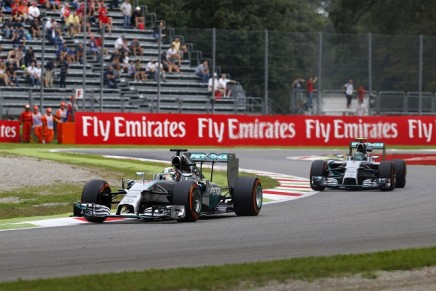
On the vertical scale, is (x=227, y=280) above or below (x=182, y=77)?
below

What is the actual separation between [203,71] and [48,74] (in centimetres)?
590

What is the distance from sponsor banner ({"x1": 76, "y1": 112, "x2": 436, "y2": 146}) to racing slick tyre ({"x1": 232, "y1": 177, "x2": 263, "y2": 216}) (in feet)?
78.5

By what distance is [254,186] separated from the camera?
16.1 m

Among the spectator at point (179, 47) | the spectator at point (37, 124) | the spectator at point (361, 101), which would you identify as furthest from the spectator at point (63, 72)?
the spectator at point (361, 101)

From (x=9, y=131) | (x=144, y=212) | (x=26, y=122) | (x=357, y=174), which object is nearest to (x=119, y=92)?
(x=26, y=122)

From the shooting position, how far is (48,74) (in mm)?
40375

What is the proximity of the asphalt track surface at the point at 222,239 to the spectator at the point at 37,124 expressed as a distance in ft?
69.8

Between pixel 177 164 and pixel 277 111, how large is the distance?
2694 centimetres

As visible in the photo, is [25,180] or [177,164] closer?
[177,164]

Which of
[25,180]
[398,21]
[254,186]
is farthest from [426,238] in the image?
[398,21]

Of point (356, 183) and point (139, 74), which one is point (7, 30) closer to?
point (139, 74)

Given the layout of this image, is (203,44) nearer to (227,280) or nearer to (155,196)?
(155,196)

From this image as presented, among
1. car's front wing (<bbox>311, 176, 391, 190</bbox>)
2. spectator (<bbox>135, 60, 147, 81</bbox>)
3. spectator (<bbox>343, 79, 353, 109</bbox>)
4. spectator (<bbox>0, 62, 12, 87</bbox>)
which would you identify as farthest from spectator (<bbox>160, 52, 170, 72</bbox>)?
car's front wing (<bbox>311, 176, 391, 190</bbox>)

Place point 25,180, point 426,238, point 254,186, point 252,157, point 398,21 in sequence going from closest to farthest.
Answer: point 426,238
point 254,186
point 25,180
point 252,157
point 398,21
